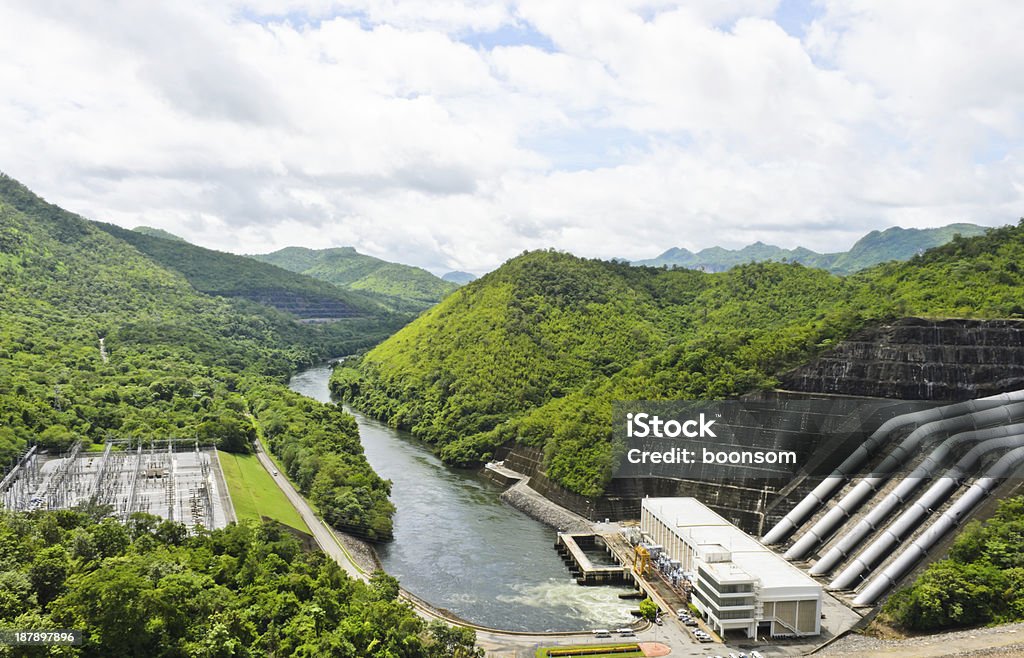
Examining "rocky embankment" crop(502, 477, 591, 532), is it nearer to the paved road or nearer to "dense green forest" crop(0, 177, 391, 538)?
"dense green forest" crop(0, 177, 391, 538)

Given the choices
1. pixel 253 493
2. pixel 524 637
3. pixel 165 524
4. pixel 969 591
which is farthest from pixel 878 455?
pixel 165 524

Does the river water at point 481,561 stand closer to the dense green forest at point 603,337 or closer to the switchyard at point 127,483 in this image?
the dense green forest at point 603,337

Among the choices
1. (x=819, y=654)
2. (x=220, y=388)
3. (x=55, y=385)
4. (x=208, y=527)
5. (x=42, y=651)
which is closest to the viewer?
(x=42, y=651)

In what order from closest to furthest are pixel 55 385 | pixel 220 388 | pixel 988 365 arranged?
pixel 988 365, pixel 55 385, pixel 220 388

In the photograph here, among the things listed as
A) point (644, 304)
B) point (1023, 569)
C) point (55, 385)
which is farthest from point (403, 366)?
point (1023, 569)

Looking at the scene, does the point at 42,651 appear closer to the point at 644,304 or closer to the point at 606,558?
the point at 606,558

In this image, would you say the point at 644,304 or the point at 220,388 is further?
the point at 644,304
